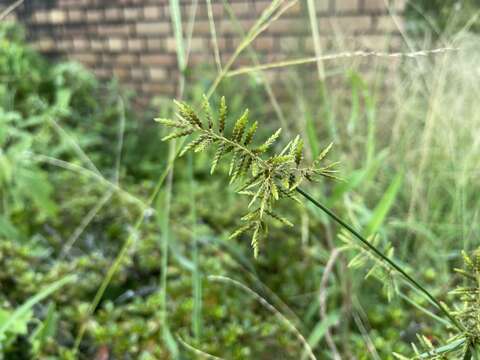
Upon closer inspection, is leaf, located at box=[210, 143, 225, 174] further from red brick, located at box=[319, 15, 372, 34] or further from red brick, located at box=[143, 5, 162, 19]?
red brick, located at box=[143, 5, 162, 19]

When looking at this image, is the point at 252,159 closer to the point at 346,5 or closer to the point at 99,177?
the point at 99,177

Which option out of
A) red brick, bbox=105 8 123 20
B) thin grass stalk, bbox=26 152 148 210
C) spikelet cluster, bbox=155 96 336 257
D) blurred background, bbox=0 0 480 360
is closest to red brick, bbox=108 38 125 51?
red brick, bbox=105 8 123 20

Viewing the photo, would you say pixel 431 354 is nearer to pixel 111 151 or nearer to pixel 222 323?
pixel 222 323

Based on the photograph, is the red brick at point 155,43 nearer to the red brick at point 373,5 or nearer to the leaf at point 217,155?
the red brick at point 373,5

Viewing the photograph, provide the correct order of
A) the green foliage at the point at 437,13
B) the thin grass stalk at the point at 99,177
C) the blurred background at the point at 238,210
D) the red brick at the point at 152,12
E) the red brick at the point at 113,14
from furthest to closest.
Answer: the red brick at the point at 113,14 < the red brick at the point at 152,12 < the green foliage at the point at 437,13 < the thin grass stalk at the point at 99,177 < the blurred background at the point at 238,210

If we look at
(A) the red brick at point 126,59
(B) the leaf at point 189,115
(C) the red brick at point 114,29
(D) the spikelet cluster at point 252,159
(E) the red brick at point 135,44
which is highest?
(C) the red brick at point 114,29

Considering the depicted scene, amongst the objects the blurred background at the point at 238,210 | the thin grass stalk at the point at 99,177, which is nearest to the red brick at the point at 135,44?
the blurred background at the point at 238,210

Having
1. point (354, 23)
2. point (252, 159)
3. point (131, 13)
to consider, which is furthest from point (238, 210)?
point (131, 13)
